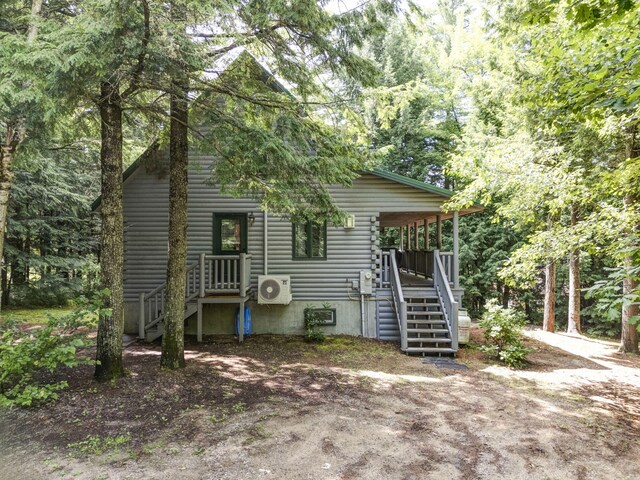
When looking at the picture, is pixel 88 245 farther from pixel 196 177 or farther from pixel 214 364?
pixel 214 364

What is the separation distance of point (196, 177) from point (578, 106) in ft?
29.9

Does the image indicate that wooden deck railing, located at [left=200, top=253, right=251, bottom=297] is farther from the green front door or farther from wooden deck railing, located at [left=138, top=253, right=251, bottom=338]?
the green front door

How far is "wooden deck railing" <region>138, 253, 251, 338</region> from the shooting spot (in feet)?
31.1

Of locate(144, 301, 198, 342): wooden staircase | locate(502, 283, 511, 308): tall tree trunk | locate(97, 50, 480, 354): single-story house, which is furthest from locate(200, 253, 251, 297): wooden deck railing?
locate(502, 283, 511, 308): tall tree trunk

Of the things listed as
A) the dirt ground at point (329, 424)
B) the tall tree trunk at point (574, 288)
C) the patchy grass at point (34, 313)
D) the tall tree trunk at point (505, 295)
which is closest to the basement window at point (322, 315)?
the dirt ground at point (329, 424)

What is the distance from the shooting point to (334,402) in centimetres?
582

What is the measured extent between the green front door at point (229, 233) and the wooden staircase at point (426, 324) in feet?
16.0

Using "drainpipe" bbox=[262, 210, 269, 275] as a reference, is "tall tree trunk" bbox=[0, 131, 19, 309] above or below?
above

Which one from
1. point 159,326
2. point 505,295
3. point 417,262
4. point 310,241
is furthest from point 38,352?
point 505,295

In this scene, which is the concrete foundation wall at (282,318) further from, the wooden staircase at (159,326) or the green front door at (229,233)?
the green front door at (229,233)

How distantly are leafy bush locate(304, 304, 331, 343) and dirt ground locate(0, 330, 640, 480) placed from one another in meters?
1.93

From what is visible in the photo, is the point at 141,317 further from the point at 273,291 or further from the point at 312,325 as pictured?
the point at 312,325

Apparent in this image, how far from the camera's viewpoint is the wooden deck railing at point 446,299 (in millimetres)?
8906

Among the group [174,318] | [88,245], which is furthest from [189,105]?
[88,245]
